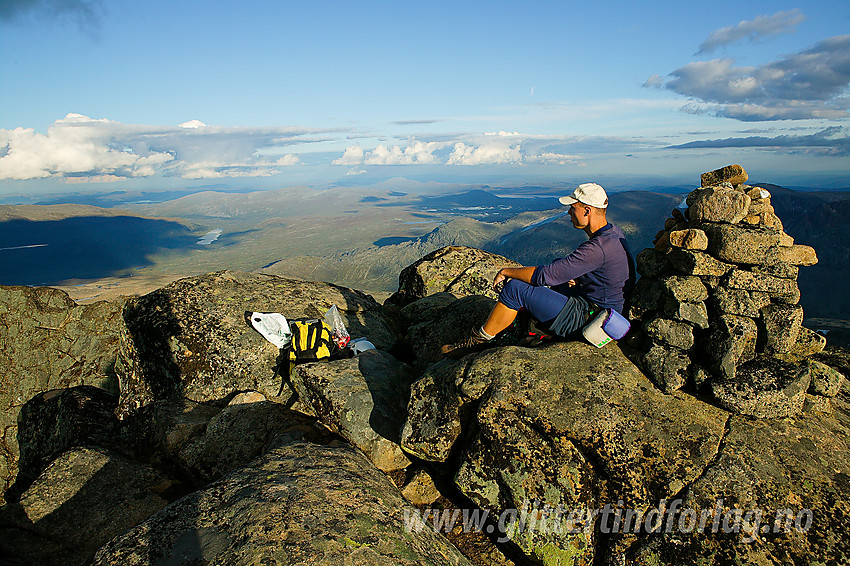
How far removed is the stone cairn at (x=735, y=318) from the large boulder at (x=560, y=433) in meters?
0.69

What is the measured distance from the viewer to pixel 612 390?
9039 millimetres

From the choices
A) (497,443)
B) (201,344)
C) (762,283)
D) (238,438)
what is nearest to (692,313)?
(762,283)

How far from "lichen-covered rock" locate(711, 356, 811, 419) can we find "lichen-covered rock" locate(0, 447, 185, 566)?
12418mm

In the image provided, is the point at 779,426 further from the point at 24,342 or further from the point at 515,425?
the point at 24,342

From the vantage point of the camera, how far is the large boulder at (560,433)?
320 inches

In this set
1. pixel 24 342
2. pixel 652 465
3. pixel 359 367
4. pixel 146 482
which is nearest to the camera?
pixel 652 465

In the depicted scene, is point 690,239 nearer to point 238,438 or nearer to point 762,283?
point 762,283

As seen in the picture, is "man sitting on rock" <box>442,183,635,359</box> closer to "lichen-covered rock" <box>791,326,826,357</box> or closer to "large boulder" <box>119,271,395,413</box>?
"lichen-covered rock" <box>791,326,826,357</box>

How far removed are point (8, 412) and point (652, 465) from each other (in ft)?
66.3

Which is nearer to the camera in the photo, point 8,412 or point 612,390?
point 612,390

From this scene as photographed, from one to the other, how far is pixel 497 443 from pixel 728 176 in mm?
8947

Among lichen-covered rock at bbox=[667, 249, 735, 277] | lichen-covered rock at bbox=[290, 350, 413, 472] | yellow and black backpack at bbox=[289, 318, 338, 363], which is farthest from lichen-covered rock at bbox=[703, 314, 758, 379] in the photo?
yellow and black backpack at bbox=[289, 318, 338, 363]

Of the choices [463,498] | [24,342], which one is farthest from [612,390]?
[24,342]

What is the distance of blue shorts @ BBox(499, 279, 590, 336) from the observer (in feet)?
35.2
